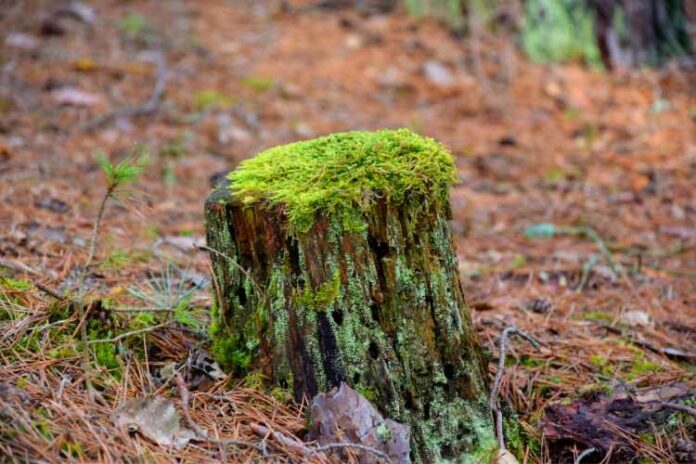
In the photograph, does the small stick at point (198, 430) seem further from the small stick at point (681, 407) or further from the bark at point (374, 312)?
the small stick at point (681, 407)

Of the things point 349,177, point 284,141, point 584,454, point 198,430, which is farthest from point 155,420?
point 284,141

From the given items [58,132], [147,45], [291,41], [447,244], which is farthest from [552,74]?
[447,244]

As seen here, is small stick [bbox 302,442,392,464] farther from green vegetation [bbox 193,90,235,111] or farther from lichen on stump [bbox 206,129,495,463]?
green vegetation [bbox 193,90,235,111]

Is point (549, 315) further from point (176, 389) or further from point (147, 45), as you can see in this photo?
point (147, 45)

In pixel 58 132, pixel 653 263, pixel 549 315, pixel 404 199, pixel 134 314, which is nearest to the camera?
pixel 404 199

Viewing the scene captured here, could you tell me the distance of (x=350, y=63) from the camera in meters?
6.66

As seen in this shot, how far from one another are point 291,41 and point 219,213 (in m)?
5.11

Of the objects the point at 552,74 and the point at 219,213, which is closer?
the point at 219,213

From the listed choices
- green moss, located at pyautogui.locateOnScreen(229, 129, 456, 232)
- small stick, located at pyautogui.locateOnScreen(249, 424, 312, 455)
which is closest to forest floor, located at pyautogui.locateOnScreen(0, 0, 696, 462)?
small stick, located at pyautogui.locateOnScreen(249, 424, 312, 455)

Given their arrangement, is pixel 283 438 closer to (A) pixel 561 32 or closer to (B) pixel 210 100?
(B) pixel 210 100

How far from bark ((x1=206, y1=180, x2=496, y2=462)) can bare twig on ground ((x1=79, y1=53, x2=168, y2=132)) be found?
11.3 ft

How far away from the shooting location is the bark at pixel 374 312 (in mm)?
2025

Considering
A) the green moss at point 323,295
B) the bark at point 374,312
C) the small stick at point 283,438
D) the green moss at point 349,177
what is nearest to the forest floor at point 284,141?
the small stick at point 283,438

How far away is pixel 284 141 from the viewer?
5.33m
